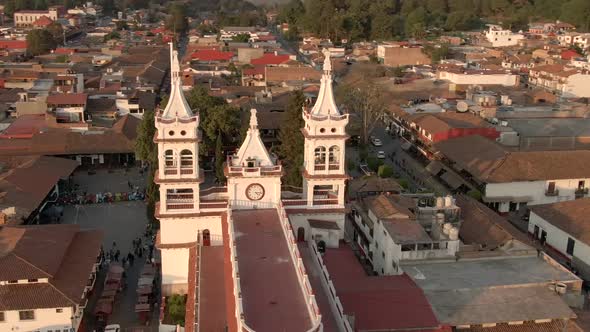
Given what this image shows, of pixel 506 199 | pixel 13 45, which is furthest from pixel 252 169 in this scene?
pixel 13 45

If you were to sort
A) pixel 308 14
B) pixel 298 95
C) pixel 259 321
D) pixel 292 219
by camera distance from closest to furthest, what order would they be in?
pixel 259 321 → pixel 292 219 → pixel 298 95 → pixel 308 14

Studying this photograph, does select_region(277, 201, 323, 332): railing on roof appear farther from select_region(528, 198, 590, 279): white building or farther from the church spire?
select_region(528, 198, 590, 279): white building

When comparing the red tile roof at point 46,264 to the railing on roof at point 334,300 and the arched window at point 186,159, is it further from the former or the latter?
the railing on roof at point 334,300

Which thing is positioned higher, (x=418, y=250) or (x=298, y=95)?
(x=298, y=95)

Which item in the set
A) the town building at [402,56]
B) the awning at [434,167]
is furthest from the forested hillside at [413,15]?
the awning at [434,167]

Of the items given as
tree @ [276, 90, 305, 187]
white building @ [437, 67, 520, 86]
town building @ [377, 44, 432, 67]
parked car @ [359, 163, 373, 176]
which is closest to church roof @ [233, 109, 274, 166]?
tree @ [276, 90, 305, 187]

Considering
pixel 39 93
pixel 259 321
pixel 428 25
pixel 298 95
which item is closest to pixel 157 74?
pixel 39 93

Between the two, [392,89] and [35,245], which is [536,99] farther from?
[35,245]
